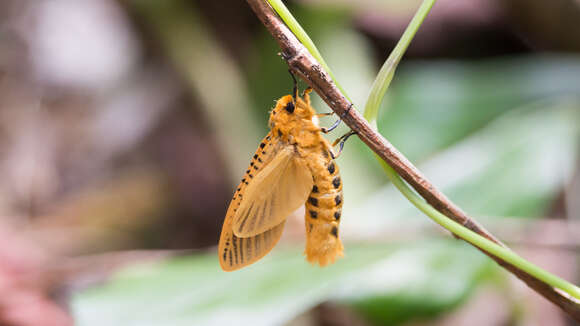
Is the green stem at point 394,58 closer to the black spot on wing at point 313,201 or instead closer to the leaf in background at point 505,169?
the black spot on wing at point 313,201

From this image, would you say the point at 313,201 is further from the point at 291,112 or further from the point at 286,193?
the point at 291,112

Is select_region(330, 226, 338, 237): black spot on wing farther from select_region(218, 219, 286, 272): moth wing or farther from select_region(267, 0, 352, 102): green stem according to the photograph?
select_region(267, 0, 352, 102): green stem

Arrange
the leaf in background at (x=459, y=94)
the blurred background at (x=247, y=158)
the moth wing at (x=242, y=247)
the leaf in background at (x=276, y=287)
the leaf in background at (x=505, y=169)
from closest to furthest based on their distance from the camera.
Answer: the moth wing at (x=242, y=247)
the leaf in background at (x=276, y=287)
the blurred background at (x=247, y=158)
the leaf in background at (x=505, y=169)
the leaf in background at (x=459, y=94)

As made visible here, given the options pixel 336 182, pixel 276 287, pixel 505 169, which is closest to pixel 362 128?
pixel 336 182

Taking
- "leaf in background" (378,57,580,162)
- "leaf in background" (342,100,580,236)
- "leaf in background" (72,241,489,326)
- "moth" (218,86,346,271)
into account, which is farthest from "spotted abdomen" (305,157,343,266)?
"leaf in background" (378,57,580,162)

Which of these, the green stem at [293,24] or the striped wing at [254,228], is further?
the striped wing at [254,228]

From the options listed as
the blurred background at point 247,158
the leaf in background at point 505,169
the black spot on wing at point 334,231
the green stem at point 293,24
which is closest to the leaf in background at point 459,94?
the blurred background at point 247,158

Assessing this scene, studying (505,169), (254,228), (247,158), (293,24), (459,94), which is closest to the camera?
(293,24)

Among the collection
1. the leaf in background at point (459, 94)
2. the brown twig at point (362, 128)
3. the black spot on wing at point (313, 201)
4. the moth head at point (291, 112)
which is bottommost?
the brown twig at point (362, 128)

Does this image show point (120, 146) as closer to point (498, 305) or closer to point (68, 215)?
point (68, 215)
